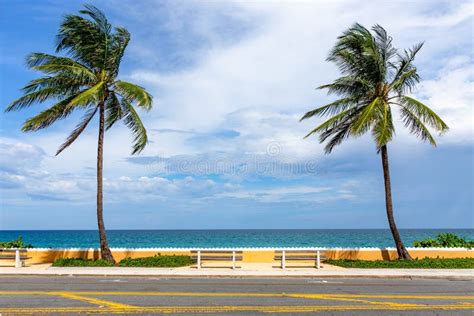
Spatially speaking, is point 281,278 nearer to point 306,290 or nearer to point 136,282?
point 306,290

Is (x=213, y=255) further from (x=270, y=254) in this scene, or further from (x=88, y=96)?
(x=88, y=96)

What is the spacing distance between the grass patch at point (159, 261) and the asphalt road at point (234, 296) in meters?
3.40

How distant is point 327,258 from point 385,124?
638 cm

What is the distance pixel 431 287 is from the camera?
1463 cm

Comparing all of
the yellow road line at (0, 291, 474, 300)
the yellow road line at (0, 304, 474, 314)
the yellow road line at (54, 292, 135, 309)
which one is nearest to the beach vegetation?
the yellow road line at (0, 291, 474, 300)

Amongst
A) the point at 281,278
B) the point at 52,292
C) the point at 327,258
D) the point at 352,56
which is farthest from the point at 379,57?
the point at 52,292

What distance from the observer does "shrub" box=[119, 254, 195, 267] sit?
2033 cm

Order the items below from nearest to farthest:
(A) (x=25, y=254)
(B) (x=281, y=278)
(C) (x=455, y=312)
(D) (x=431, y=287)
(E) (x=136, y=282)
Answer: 1. (C) (x=455, y=312)
2. (D) (x=431, y=287)
3. (E) (x=136, y=282)
4. (B) (x=281, y=278)
5. (A) (x=25, y=254)

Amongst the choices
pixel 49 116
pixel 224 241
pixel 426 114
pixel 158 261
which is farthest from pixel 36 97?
pixel 224 241

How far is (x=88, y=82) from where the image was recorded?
21.7 m

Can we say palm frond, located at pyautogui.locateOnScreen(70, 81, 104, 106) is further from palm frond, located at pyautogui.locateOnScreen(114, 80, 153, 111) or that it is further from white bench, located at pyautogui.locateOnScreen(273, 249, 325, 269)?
white bench, located at pyautogui.locateOnScreen(273, 249, 325, 269)

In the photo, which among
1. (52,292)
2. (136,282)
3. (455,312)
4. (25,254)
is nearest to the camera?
(455,312)

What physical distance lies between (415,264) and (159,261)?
10.4 metres

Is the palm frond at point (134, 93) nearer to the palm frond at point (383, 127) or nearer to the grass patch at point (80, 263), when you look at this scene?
the grass patch at point (80, 263)
